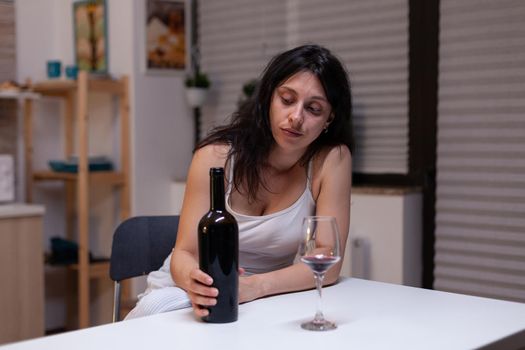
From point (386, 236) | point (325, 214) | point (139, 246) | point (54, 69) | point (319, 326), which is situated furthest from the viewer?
point (54, 69)

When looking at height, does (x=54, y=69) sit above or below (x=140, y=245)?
above

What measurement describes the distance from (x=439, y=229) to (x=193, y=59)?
6.15 ft

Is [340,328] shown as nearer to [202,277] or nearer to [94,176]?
[202,277]

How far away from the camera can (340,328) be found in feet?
4.34

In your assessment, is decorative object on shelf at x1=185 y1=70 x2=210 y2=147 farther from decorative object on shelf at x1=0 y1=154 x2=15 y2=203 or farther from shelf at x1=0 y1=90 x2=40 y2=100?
decorative object on shelf at x1=0 y1=154 x2=15 y2=203

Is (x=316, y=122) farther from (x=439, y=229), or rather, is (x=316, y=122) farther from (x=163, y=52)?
(x=163, y=52)

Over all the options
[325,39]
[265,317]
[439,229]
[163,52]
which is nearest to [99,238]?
[163,52]

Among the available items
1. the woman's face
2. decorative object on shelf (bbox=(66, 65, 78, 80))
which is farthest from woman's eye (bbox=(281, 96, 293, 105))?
→ decorative object on shelf (bbox=(66, 65, 78, 80))

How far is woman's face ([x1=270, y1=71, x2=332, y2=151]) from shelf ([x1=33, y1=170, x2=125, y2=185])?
217 cm

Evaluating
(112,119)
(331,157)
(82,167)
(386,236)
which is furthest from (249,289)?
(112,119)

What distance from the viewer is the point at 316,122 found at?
5.93 ft

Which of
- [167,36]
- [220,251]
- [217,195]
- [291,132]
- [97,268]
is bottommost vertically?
[97,268]

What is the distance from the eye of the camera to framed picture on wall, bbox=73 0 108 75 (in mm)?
4016

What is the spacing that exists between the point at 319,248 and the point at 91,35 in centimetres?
311
